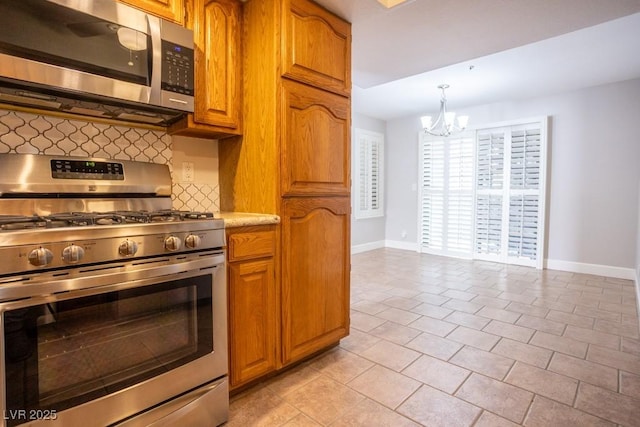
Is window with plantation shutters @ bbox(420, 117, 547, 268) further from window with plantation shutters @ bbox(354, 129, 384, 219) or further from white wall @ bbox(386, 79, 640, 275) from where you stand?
window with plantation shutters @ bbox(354, 129, 384, 219)

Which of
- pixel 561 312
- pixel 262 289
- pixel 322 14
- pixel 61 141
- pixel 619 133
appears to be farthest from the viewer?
pixel 619 133

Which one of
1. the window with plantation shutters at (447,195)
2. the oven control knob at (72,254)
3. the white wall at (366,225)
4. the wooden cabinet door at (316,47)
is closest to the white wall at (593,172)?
the window with plantation shutters at (447,195)

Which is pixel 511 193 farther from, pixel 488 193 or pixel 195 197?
pixel 195 197

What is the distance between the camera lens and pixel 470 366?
2.11 metres

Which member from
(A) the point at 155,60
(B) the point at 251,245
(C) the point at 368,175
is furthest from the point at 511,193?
(A) the point at 155,60

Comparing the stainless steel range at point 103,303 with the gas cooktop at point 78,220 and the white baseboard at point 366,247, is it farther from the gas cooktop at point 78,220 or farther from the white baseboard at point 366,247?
the white baseboard at point 366,247

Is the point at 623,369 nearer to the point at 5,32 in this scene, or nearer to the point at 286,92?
the point at 286,92

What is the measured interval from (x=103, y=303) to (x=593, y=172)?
17.9ft

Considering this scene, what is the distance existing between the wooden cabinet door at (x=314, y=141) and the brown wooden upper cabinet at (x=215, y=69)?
35cm

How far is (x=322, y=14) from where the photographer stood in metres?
2.03

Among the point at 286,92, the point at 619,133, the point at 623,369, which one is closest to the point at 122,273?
the point at 286,92

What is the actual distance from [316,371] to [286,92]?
1.68 m

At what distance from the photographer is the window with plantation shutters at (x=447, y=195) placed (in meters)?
5.43

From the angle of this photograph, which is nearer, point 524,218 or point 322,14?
point 322,14
